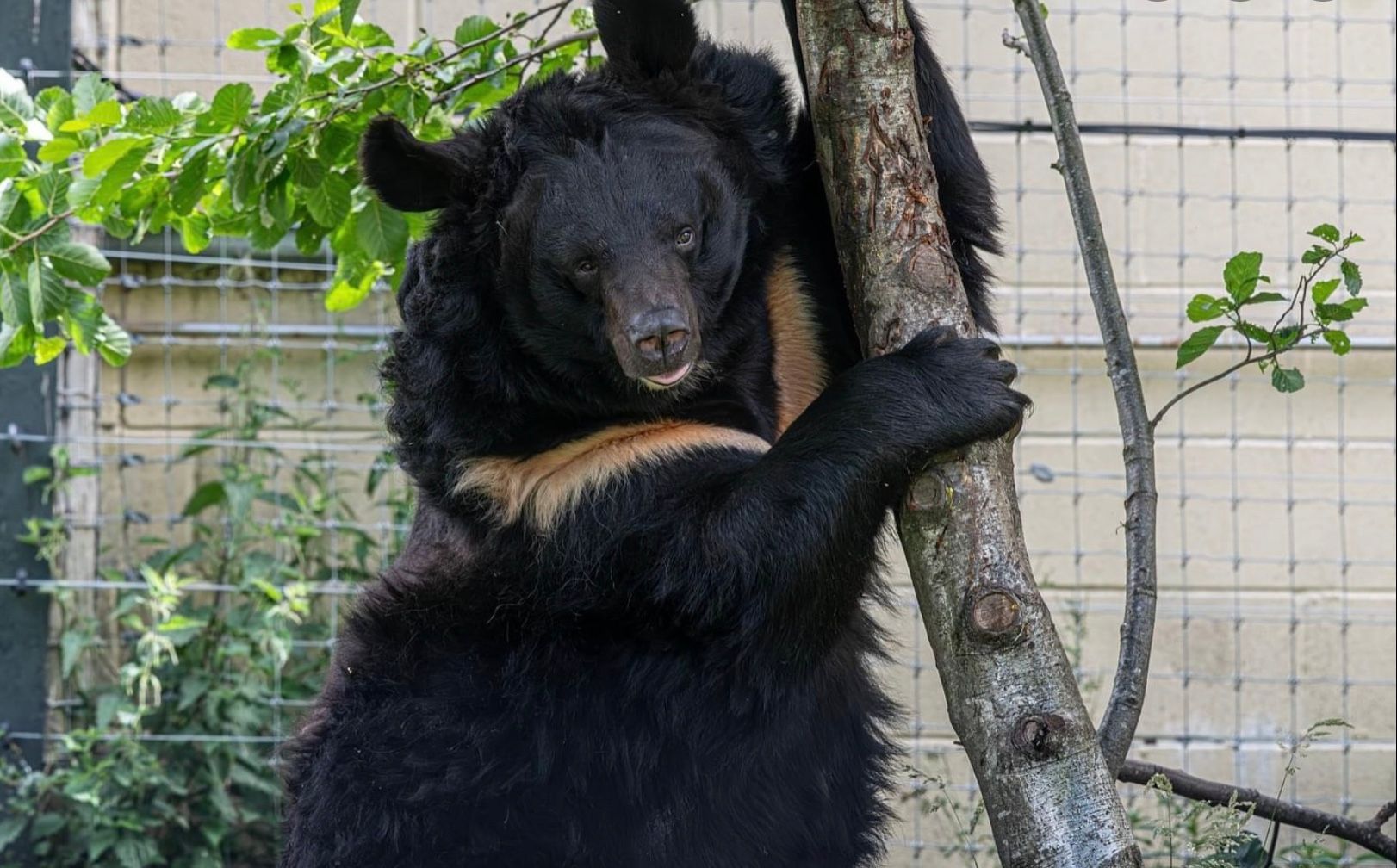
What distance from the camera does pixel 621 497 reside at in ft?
13.3

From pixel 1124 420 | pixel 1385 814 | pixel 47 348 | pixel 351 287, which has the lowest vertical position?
pixel 1385 814

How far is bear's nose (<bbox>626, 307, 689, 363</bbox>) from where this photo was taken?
3.74 meters

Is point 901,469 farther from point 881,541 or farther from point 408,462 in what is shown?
point 408,462

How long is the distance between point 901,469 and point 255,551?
5.95m

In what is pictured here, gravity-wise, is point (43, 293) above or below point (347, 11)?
below

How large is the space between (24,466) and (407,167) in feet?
18.2

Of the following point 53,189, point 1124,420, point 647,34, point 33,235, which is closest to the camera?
point 1124,420

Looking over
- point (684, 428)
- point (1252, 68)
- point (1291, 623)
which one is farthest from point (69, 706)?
point (1252, 68)

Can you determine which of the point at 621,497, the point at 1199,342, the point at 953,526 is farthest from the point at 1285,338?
the point at 621,497

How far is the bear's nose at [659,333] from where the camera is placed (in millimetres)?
3742

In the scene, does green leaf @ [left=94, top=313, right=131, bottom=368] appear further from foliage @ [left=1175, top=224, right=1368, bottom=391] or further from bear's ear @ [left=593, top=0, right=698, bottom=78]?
foliage @ [left=1175, top=224, right=1368, bottom=391]

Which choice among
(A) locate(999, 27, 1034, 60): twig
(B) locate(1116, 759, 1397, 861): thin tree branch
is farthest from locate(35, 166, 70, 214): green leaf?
(B) locate(1116, 759, 1397, 861): thin tree branch

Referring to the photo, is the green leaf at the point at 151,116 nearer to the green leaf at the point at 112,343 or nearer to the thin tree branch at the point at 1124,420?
the green leaf at the point at 112,343

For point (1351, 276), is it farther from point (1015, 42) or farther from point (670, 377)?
point (670, 377)
